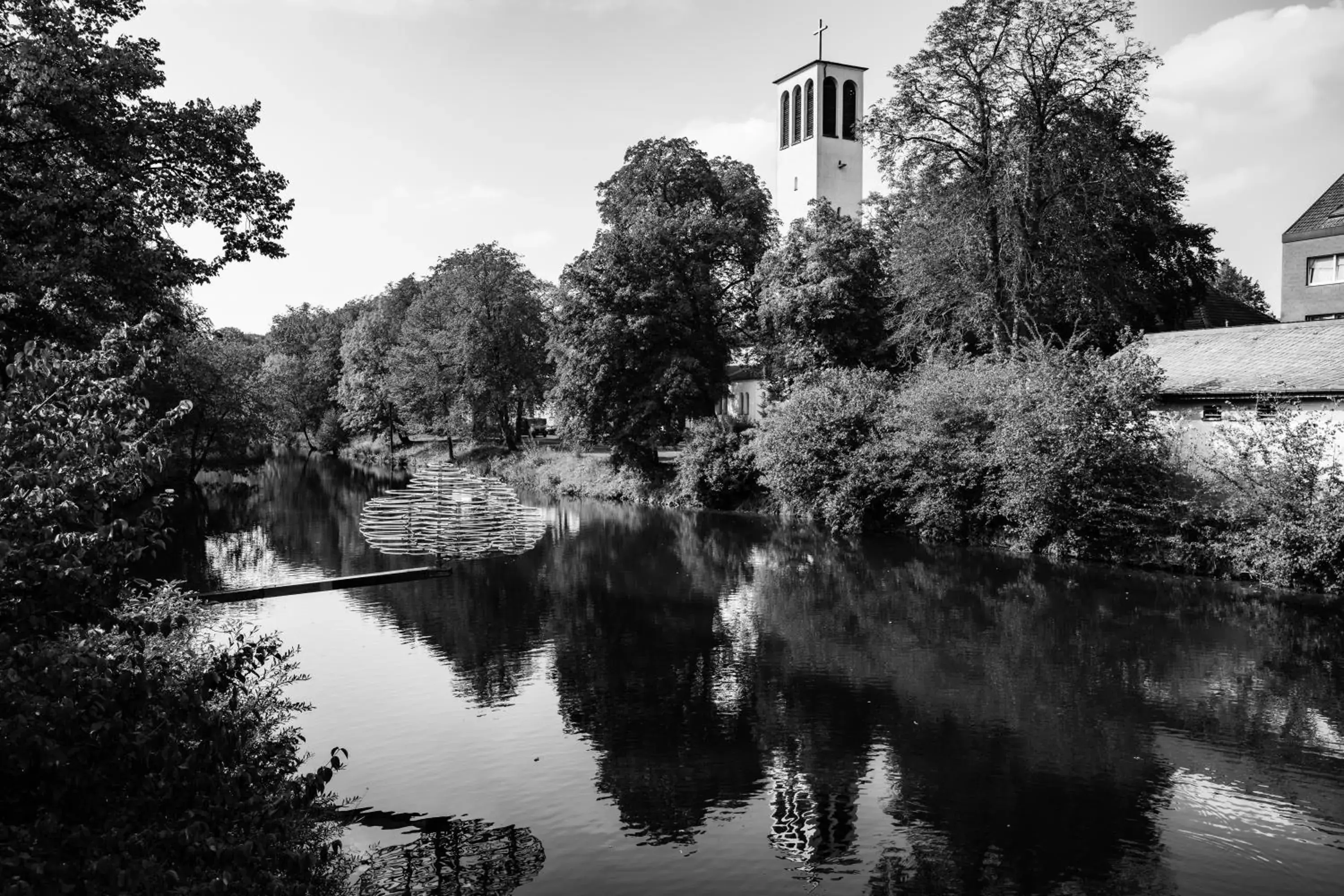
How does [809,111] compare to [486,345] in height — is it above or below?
above

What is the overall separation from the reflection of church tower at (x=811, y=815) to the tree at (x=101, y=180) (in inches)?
476

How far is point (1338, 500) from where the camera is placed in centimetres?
2480

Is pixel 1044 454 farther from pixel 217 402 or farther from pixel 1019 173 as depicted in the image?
pixel 217 402

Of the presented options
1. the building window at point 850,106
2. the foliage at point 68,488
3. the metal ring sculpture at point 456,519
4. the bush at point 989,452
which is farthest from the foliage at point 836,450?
the building window at point 850,106

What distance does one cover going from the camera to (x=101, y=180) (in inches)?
691

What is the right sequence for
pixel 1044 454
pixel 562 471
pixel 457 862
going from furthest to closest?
pixel 562 471
pixel 1044 454
pixel 457 862

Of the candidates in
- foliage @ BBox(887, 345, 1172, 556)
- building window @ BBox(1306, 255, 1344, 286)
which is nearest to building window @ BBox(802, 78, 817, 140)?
Answer: building window @ BBox(1306, 255, 1344, 286)

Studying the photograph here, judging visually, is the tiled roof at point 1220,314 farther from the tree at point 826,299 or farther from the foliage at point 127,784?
the foliage at point 127,784

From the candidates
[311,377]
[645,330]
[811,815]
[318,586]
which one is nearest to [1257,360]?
[645,330]

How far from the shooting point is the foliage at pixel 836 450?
38.4 meters

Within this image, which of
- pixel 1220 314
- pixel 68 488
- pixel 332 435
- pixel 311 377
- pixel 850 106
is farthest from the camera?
pixel 311 377

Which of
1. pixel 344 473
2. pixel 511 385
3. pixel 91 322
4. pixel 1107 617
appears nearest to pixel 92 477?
pixel 91 322

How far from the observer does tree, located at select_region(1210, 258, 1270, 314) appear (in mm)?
93688

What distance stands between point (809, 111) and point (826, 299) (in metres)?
28.7
